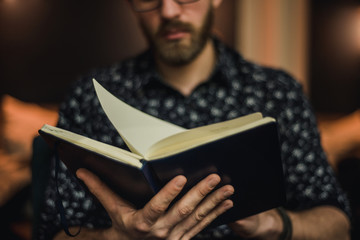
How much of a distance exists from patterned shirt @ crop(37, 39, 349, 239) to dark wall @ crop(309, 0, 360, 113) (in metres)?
1.43

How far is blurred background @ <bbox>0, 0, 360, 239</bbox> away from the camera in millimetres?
1701

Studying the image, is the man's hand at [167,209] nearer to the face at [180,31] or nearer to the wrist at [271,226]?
the wrist at [271,226]

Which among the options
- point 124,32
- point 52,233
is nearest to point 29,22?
point 124,32

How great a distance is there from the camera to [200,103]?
0.98 meters

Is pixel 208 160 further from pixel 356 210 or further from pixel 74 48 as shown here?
pixel 74 48

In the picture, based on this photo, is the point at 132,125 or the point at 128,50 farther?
the point at 128,50

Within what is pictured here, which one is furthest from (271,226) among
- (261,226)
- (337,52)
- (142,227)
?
(337,52)

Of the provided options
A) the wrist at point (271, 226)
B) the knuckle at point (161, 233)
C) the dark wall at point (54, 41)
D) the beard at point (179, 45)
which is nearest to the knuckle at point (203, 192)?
the knuckle at point (161, 233)

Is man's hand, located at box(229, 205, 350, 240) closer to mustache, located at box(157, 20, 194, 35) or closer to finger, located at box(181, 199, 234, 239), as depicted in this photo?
finger, located at box(181, 199, 234, 239)

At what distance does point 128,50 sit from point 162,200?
1820mm

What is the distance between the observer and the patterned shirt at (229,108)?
0.92m

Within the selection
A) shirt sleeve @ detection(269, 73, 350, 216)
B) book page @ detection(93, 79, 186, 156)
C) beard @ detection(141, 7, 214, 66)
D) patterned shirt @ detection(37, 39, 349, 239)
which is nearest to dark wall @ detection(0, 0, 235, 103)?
patterned shirt @ detection(37, 39, 349, 239)

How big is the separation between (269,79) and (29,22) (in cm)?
164

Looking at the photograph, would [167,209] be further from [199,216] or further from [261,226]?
[261,226]
